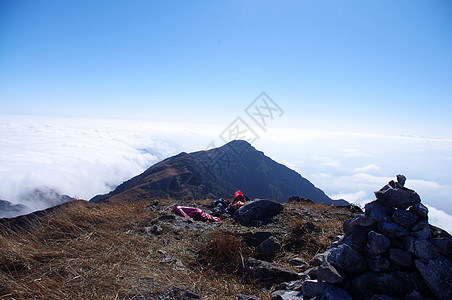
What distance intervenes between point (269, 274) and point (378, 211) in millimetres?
2203

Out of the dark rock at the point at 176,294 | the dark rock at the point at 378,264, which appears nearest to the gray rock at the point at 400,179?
the dark rock at the point at 378,264

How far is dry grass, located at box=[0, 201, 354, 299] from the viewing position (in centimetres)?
331

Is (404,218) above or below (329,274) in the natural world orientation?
above

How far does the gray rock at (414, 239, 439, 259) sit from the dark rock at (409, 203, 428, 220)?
15.8 inches

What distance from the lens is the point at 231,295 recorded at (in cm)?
373

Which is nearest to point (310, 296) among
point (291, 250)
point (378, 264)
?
point (378, 264)

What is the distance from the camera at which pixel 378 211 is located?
3.66m

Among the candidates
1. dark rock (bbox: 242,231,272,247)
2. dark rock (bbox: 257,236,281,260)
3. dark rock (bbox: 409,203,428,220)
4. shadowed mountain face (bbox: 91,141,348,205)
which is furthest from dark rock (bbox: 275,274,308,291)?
shadowed mountain face (bbox: 91,141,348,205)

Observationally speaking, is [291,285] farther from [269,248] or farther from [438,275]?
[438,275]

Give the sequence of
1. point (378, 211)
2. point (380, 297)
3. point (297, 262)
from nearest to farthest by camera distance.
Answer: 1. point (380, 297)
2. point (378, 211)
3. point (297, 262)

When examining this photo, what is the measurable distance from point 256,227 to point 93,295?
4.87m

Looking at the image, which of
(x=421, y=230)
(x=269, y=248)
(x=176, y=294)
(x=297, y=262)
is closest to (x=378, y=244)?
(x=421, y=230)

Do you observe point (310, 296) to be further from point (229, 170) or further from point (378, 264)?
point (229, 170)

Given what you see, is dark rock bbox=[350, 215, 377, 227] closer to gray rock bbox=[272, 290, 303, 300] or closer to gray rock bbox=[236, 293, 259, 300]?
gray rock bbox=[272, 290, 303, 300]
